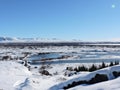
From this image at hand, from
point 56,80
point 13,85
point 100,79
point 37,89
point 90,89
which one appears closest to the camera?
point 90,89

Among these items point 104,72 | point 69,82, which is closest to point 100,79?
point 104,72

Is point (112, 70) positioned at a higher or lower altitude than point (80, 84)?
higher

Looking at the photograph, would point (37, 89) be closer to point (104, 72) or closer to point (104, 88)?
point (104, 72)

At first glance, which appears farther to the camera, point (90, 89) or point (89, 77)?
point (89, 77)

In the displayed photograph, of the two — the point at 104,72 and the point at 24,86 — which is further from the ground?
the point at 104,72

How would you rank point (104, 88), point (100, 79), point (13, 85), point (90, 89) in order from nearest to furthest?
point (104, 88) < point (90, 89) < point (100, 79) < point (13, 85)

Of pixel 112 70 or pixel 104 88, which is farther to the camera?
pixel 112 70

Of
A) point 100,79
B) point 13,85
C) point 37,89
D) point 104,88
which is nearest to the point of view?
point 104,88

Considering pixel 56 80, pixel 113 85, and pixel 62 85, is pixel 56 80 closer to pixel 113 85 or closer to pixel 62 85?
pixel 62 85

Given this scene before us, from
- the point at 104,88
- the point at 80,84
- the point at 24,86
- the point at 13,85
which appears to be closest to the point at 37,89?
the point at 24,86
